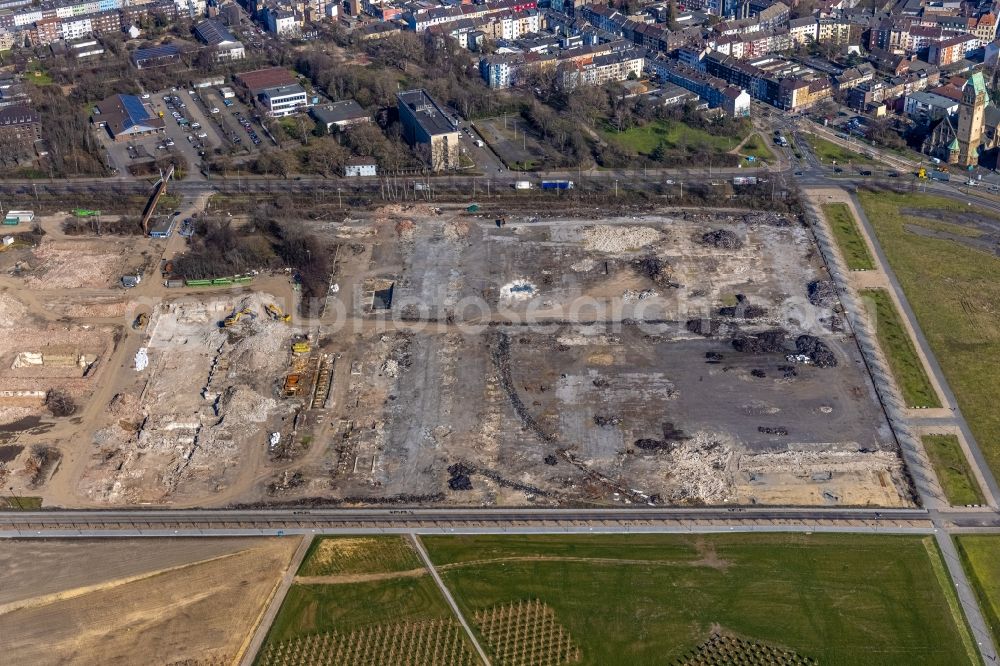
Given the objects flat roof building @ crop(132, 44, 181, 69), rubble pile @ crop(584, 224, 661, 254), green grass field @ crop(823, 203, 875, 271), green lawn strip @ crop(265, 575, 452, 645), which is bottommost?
green lawn strip @ crop(265, 575, 452, 645)

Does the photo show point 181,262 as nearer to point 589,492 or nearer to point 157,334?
point 157,334

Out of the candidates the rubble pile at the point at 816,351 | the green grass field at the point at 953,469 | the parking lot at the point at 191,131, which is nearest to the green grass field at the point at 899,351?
the green grass field at the point at 953,469

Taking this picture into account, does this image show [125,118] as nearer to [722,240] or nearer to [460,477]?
[722,240]

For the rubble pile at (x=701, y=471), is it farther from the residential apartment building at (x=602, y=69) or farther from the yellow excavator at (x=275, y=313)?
the residential apartment building at (x=602, y=69)

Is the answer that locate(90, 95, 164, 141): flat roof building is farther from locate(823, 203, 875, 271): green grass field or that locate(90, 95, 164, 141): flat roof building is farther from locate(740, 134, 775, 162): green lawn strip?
locate(823, 203, 875, 271): green grass field

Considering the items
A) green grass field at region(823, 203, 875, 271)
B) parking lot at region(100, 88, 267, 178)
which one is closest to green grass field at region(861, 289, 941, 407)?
green grass field at region(823, 203, 875, 271)

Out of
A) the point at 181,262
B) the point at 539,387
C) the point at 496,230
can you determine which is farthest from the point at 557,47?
the point at 539,387

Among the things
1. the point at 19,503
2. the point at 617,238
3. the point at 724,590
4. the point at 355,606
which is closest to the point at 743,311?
the point at 617,238
